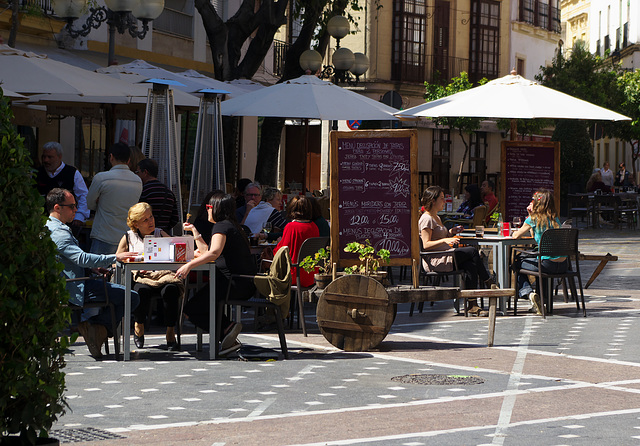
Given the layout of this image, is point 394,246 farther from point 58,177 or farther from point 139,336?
point 58,177

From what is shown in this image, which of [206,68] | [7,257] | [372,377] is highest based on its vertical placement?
[206,68]

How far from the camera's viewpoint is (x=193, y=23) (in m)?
28.7

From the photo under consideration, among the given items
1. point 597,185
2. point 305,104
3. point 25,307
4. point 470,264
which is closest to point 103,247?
point 470,264

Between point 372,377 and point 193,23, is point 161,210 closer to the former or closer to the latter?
point 372,377

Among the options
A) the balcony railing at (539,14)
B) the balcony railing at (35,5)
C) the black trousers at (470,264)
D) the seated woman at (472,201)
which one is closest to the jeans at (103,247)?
the black trousers at (470,264)

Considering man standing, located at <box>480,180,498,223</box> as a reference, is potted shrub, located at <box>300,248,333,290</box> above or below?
below

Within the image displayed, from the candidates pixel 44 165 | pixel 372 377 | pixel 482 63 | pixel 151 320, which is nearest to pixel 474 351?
pixel 372 377

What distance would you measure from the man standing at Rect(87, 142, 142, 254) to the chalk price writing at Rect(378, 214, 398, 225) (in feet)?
7.88

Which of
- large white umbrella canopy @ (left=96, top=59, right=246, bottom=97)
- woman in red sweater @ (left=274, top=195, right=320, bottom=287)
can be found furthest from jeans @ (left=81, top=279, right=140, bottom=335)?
large white umbrella canopy @ (left=96, top=59, right=246, bottom=97)

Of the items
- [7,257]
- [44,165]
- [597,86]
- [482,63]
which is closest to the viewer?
[7,257]

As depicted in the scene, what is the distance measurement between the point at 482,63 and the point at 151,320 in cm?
4029

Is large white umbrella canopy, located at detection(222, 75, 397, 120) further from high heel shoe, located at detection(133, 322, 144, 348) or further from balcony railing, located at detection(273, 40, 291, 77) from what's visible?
balcony railing, located at detection(273, 40, 291, 77)

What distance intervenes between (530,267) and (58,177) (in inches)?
213

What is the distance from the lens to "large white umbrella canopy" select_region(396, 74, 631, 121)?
47.2 ft
